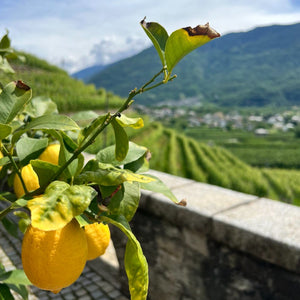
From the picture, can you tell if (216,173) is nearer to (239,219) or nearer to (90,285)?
(90,285)

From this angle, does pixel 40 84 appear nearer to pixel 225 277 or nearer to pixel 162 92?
pixel 225 277

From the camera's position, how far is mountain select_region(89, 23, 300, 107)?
280 feet

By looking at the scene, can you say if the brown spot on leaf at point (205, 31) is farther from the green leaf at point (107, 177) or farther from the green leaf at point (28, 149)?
the green leaf at point (28, 149)

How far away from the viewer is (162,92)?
340 feet

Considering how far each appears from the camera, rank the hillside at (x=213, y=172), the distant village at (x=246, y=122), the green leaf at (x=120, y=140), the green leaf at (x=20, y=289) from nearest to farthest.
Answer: the green leaf at (x=120, y=140), the green leaf at (x=20, y=289), the hillside at (x=213, y=172), the distant village at (x=246, y=122)

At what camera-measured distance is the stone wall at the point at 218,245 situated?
3.93 feet

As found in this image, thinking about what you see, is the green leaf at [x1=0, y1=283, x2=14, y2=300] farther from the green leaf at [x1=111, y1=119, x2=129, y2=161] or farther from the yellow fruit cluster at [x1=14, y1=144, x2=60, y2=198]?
the green leaf at [x1=111, y1=119, x2=129, y2=161]

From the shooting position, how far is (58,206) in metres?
0.43

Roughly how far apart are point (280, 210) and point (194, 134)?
50.2m

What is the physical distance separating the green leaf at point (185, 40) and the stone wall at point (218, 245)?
895 millimetres

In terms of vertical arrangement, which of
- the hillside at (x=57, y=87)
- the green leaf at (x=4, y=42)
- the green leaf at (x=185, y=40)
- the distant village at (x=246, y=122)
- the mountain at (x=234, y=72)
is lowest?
the distant village at (x=246, y=122)

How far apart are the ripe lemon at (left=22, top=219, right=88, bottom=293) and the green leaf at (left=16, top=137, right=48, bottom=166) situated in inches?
7.3

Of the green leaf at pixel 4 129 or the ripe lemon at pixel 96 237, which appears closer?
the green leaf at pixel 4 129

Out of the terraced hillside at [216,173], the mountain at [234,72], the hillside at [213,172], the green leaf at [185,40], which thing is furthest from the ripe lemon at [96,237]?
the mountain at [234,72]
